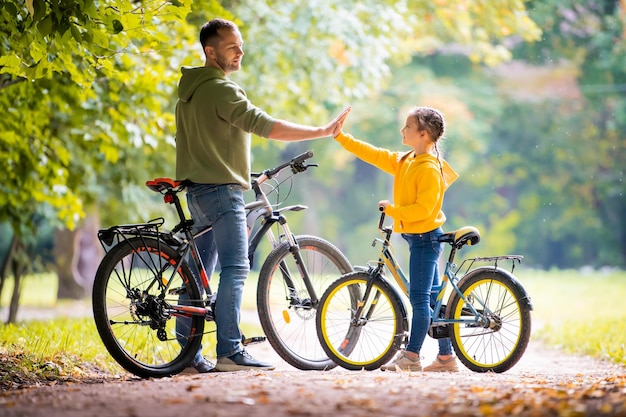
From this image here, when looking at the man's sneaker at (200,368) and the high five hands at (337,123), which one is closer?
the high five hands at (337,123)

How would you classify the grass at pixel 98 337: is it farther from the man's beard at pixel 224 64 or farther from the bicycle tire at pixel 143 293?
the man's beard at pixel 224 64

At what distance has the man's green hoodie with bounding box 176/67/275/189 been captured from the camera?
5.62 meters

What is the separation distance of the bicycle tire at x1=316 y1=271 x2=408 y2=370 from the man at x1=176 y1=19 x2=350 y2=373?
1.60 ft

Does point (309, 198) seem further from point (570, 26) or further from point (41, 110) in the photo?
point (41, 110)

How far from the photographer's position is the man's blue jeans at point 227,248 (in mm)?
5668

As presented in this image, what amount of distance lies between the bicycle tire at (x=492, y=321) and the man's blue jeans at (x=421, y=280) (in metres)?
0.18

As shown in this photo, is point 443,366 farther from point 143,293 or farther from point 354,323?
point 143,293

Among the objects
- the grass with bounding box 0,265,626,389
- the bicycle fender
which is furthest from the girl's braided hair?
the grass with bounding box 0,265,626,389

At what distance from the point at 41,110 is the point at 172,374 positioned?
13.7 feet

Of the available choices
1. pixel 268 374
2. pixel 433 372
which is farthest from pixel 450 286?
pixel 268 374

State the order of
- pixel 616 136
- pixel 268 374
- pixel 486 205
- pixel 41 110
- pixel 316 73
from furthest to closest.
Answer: pixel 486 205 < pixel 616 136 < pixel 316 73 < pixel 41 110 < pixel 268 374

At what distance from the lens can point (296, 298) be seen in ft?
20.1

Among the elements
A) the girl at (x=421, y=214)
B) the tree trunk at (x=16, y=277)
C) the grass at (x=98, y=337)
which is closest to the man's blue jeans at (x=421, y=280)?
the girl at (x=421, y=214)

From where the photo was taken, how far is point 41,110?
895cm
